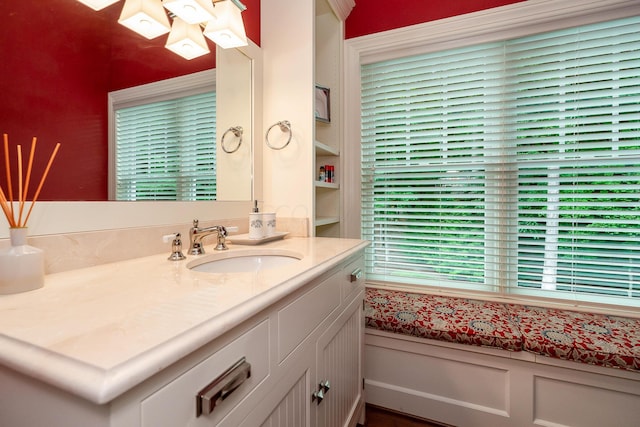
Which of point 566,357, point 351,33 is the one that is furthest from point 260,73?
point 566,357

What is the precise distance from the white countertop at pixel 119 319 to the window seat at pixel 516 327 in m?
0.89

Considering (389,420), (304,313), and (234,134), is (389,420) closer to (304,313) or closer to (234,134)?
(304,313)

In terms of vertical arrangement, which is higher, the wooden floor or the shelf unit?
the shelf unit

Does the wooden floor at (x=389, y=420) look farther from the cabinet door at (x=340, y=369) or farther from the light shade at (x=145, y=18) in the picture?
the light shade at (x=145, y=18)

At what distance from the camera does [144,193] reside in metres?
0.98

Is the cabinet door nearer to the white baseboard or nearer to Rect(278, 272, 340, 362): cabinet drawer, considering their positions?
Rect(278, 272, 340, 362): cabinet drawer

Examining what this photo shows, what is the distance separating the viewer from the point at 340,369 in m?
1.04

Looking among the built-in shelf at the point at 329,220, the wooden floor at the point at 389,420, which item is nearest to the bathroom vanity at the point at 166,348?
the wooden floor at the point at 389,420

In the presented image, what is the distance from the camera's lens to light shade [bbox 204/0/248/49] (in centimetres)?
121

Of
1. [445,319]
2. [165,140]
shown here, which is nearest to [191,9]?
[165,140]

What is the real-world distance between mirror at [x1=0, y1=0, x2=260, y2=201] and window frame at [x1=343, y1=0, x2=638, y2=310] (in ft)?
4.36

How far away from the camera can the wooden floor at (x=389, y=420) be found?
1438mm

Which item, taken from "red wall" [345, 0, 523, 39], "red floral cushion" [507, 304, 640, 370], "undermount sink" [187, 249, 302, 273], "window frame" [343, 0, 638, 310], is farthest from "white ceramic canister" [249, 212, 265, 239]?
"red wall" [345, 0, 523, 39]

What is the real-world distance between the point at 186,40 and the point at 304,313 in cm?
113
